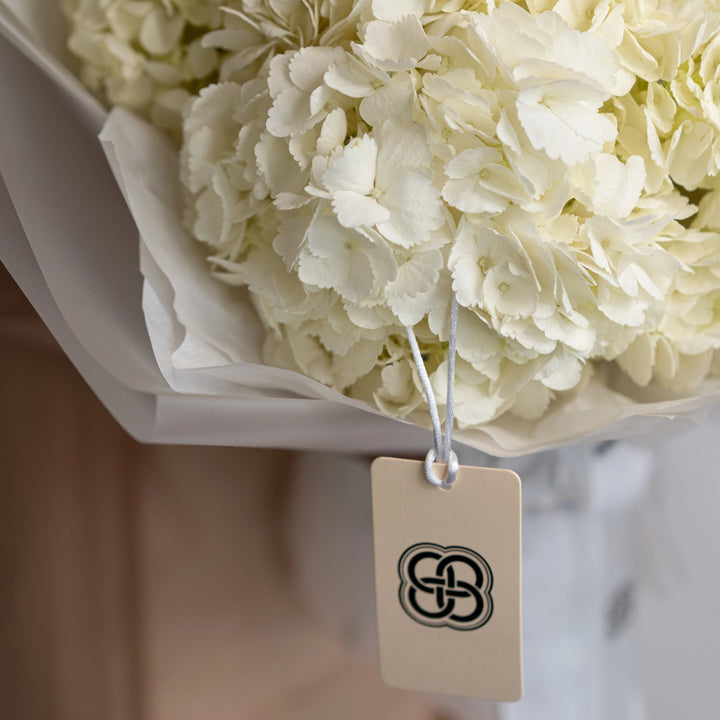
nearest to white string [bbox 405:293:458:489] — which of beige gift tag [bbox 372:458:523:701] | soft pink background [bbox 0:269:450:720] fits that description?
beige gift tag [bbox 372:458:523:701]

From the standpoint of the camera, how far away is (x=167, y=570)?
0.82m

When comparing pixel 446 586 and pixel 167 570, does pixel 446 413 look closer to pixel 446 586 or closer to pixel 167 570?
pixel 446 586

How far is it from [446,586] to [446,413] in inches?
3.9

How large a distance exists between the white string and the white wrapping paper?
0.02m

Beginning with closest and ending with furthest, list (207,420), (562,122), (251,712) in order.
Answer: (562,122)
(207,420)
(251,712)

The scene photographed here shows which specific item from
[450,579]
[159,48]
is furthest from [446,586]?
[159,48]

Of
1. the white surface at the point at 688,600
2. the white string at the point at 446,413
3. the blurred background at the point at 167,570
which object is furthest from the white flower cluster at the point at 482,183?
the white surface at the point at 688,600

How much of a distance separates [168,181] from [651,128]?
292 millimetres

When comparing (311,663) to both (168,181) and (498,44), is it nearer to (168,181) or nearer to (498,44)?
(168,181)

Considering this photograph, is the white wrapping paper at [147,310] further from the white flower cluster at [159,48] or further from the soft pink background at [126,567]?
the soft pink background at [126,567]

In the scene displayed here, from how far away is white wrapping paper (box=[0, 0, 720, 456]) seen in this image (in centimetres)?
47

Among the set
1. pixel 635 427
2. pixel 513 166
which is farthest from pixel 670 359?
pixel 513 166

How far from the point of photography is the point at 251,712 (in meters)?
0.86

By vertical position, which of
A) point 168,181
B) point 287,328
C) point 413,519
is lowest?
point 413,519
